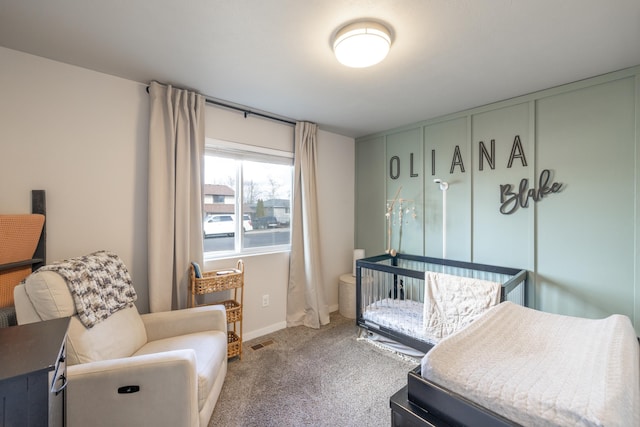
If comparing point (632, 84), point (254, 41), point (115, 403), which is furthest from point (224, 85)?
point (632, 84)

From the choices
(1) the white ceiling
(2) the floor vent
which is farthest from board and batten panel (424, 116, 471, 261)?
(2) the floor vent

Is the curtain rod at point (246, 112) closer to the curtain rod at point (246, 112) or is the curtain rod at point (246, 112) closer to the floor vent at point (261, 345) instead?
the curtain rod at point (246, 112)

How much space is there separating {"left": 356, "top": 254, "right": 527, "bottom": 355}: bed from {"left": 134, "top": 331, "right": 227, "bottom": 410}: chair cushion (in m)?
1.40

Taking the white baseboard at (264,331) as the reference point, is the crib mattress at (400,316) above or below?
above

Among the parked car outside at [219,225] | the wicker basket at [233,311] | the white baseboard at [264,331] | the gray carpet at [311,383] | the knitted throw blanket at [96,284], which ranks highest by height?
the parked car outside at [219,225]

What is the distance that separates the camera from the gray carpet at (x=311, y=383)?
169cm

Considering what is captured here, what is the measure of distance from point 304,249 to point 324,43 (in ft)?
6.67

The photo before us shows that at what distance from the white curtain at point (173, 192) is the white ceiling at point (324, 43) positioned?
0.21 m

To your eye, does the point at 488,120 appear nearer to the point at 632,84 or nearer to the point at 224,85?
the point at 632,84

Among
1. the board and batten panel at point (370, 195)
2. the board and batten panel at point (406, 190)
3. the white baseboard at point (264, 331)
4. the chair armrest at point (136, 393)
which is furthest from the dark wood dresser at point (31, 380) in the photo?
the board and batten panel at point (370, 195)

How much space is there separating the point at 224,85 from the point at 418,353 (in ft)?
9.19

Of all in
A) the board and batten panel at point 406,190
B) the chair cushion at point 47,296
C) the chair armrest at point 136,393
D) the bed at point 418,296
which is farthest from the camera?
the board and batten panel at point 406,190

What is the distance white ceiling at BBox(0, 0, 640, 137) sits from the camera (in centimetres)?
134

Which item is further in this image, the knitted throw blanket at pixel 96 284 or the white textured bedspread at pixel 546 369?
the knitted throw blanket at pixel 96 284
